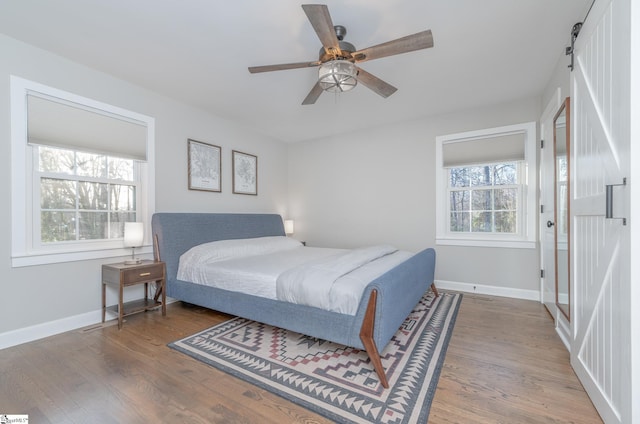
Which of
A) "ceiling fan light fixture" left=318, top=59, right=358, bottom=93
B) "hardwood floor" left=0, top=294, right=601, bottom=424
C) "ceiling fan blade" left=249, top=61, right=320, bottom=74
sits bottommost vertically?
"hardwood floor" left=0, top=294, right=601, bottom=424

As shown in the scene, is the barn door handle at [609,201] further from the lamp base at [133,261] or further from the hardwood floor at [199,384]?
the lamp base at [133,261]

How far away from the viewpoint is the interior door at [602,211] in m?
1.31

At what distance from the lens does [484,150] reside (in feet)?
12.6

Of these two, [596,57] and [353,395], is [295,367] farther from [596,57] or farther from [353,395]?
[596,57]

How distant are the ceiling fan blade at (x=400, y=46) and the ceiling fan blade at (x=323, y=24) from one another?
0.60 feet

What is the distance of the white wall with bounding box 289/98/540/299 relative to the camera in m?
3.66

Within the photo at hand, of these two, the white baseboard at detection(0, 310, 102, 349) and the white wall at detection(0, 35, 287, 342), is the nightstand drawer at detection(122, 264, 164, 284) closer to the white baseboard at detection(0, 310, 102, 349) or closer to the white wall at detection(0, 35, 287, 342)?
the white wall at detection(0, 35, 287, 342)

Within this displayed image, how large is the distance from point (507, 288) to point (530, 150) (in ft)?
5.92

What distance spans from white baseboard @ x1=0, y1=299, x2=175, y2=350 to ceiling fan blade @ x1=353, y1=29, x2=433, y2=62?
137 inches

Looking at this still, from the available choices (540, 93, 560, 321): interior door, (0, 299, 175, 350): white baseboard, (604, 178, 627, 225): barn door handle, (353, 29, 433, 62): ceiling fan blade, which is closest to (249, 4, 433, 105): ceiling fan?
(353, 29, 433, 62): ceiling fan blade

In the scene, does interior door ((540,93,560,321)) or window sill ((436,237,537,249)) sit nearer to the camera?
interior door ((540,93,560,321))

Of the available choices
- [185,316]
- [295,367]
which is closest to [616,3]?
[295,367]

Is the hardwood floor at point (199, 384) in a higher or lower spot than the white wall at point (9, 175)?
lower

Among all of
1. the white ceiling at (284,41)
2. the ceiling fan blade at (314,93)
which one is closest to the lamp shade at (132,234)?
the white ceiling at (284,41)
